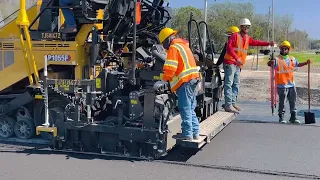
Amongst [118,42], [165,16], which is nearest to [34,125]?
[118,42]

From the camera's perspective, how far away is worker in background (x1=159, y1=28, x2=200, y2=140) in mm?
5996

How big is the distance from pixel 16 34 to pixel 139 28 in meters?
2.14

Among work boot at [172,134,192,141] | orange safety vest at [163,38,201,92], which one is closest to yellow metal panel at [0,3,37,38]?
orange safety vest at [163,38,201,92]

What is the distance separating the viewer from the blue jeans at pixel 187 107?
239 inches

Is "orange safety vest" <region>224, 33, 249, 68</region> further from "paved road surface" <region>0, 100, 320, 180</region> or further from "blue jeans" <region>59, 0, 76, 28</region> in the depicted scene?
"blue jeans" <region>59, 0, 76, 28</region>

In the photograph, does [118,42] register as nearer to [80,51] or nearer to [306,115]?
[80,51]

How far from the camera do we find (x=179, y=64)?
608 cm

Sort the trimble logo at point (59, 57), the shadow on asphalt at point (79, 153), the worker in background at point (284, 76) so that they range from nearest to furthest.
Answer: the shadow on asphalt at point (79, 153) → the trimble logo at point (59, 57) → the worker in background at point (284, 76)

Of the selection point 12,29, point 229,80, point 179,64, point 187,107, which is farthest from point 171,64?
point 12,29

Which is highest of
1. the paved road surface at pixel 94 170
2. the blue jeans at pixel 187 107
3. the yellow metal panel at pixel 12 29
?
the yellow metal panel at pixel 12 29

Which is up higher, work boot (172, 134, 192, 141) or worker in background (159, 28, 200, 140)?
worker in background (159, 28, 200, 140)

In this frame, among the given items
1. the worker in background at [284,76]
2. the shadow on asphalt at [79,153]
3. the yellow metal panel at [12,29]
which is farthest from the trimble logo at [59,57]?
the worker in background at [284,76]

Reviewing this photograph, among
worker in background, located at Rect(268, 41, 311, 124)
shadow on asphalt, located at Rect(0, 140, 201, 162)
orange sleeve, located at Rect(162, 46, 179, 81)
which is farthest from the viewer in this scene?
worker in background, located at Rect(268, 41, 311, 124)

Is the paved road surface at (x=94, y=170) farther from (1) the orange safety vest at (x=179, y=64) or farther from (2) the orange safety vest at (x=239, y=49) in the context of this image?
(2) the orange safety vest at (x=239, y=49)
